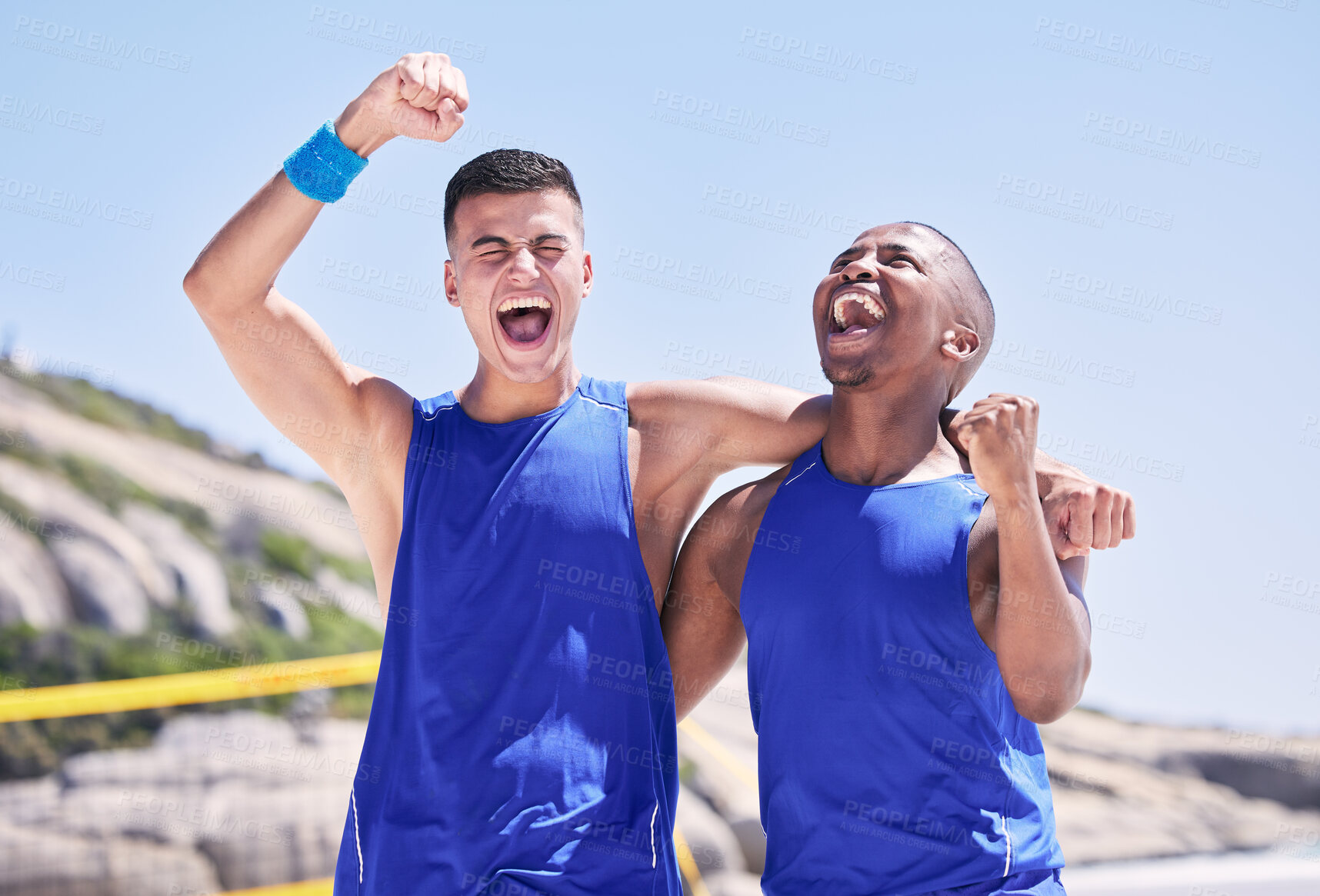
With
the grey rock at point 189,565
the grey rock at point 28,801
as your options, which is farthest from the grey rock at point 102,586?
the grey rock at point 28,801

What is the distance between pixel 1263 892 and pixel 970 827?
13.2ft

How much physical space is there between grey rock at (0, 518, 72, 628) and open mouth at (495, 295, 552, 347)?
634 inches

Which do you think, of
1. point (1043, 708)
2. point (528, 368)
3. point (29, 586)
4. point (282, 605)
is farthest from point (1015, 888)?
point (282, 605)

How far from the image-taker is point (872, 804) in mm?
2664

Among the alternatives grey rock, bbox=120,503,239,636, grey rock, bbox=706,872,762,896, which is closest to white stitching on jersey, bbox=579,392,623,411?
grey rock, bbox=706,872,762,896

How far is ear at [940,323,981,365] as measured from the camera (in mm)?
3172

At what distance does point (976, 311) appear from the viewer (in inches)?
130

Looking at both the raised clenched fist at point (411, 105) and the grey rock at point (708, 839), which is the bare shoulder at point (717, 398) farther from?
the grey rock at point (708, 839)

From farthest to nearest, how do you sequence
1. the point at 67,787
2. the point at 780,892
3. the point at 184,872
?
the point at 67,787, the point at 184,872, the point at 780,892

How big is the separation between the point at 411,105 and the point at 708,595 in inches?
67.2

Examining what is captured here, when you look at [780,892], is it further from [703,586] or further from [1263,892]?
[1263,892]

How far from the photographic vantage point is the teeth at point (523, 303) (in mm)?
3051

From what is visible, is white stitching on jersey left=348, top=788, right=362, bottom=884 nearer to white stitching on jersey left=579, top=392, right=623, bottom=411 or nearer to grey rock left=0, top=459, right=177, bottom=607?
white stitching on jersey left=579, top=392, right=623, bottom=411

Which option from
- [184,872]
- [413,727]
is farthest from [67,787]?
[413,727]
